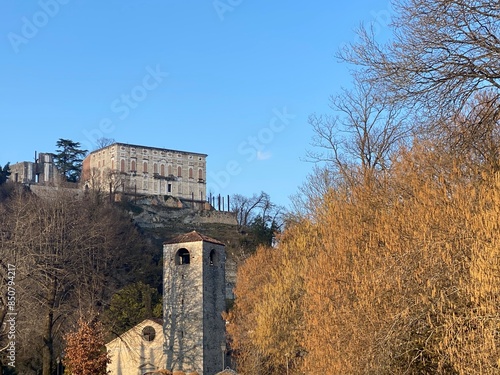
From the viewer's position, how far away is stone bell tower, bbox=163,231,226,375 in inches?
1345

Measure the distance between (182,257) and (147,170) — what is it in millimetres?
47668

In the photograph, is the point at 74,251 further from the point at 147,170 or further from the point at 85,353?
the point at 147,170

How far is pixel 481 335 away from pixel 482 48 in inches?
160

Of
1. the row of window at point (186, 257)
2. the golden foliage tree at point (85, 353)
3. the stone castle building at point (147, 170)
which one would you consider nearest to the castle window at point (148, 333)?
the row of window at point (186, 257)

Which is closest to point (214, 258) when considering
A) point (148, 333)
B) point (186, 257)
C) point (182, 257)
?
point (186, 257)

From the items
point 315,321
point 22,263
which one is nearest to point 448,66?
point 315,321

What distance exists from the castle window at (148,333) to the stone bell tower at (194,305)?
78 cm

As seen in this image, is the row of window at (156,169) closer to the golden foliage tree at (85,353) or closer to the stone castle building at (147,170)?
the stone castle building at (147,170)

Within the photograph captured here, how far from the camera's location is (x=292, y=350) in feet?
71.9

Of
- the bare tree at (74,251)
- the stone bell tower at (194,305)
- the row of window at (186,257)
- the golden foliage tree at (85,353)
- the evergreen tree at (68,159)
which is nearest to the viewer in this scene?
the golden foliage tree at (85,353)

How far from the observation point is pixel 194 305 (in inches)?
1366

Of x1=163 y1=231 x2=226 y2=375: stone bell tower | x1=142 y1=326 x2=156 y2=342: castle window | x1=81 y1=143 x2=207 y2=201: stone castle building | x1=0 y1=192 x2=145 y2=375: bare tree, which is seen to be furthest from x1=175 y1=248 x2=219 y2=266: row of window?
x1=81 y1=143 x2=207 y2=201: stone castle building

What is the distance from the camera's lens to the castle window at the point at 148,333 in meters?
35.7

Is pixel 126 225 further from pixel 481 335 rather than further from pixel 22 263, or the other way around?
pixel 481 335
